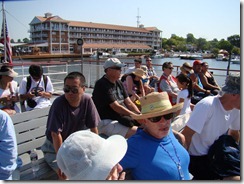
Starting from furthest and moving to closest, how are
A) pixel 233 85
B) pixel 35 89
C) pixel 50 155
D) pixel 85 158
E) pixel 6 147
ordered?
Result: pixel 35 89 < pixel 50 155 < pixel 233 85 < pixel 6 147 < pixel 85 158

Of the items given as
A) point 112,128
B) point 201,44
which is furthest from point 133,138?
point 201,44

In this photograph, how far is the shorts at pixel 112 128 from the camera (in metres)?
3.15

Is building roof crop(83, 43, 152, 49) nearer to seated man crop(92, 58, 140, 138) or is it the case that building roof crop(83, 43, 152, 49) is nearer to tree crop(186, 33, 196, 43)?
tree crop(186, 33, 196, 43)

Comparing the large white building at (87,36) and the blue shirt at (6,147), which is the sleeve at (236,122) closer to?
the blue shirt at (6,147)

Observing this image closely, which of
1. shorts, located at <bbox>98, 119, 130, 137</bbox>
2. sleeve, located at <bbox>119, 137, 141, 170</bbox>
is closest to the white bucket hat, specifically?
sleeve, located at <bbox>119, 137, 141, 170</bbox>

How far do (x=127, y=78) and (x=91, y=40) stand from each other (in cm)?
7650

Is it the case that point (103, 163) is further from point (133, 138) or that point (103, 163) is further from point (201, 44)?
point (201, 44)

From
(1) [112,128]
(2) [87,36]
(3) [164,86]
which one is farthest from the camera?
(2) [87,36]

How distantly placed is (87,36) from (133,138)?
79719mm

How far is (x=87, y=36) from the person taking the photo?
259 ft

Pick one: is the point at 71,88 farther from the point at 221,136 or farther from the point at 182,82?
the point at 182,82

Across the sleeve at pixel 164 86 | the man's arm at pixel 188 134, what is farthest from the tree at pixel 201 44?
the man's arm at pixel 188 134

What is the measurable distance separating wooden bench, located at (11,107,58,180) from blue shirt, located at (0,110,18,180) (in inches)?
11.8

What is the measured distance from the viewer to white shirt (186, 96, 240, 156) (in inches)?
88.2
